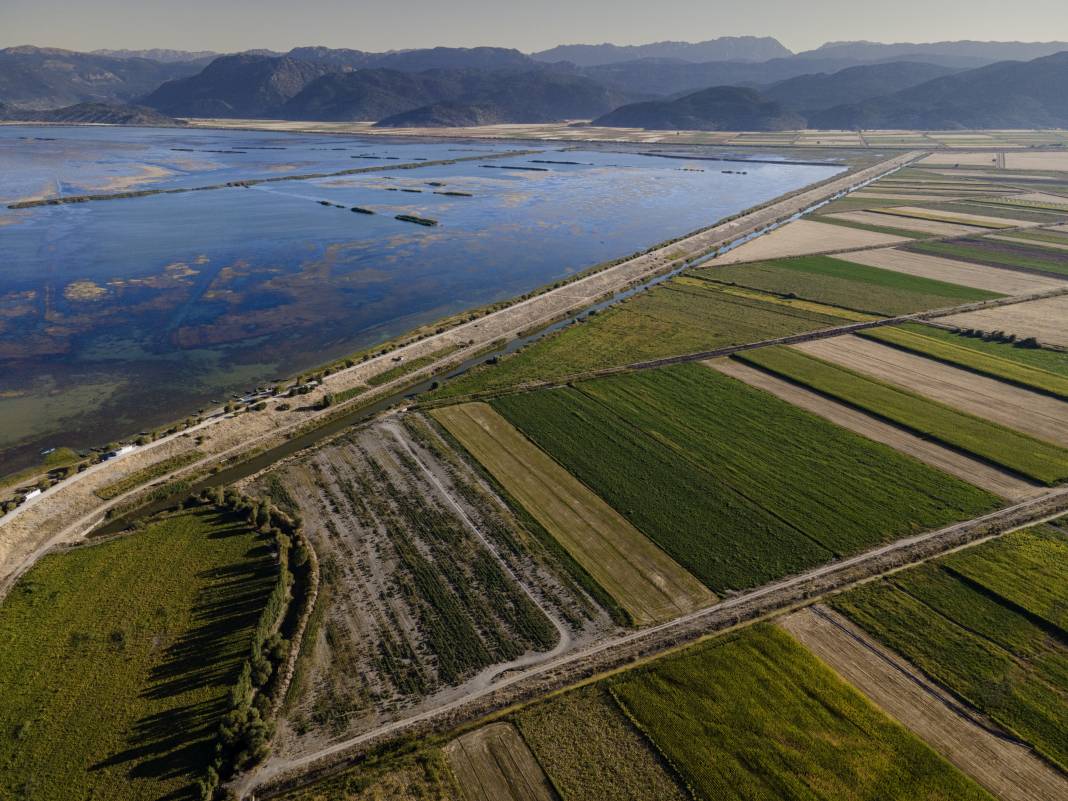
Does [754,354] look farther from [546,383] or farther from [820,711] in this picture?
[820,711]

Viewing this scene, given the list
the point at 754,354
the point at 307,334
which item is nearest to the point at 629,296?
the point at 754,354

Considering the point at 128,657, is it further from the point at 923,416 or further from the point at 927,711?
the point at 923,416

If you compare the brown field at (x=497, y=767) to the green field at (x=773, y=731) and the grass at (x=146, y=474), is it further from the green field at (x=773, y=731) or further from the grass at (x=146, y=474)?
the grass at (x=146, y=474)

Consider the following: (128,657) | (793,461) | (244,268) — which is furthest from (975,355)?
(244,268)

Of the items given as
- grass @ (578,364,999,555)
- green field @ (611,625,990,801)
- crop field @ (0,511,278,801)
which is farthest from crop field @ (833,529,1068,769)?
crop field @ (0,511,278,801)

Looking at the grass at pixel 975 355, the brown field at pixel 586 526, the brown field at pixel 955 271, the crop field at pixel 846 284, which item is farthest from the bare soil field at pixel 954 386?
the brown field at pixel 955 271
